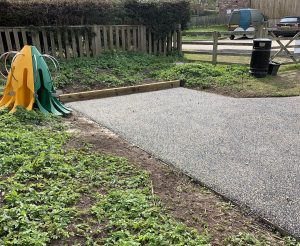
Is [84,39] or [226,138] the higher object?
[84,39]

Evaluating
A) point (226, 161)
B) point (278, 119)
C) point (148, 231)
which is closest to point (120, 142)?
point (226, 161)

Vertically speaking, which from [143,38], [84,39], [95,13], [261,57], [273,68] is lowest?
[273,68]

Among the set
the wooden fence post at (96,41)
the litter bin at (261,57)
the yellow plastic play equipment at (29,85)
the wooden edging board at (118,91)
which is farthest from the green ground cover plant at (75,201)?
the wooden fence post at (96,41)

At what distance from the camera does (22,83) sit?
611 centimetres

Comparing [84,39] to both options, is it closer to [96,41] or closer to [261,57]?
[96,41]

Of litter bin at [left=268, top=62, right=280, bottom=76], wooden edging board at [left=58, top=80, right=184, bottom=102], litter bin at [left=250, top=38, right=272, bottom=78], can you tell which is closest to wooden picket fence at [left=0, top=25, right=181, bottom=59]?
wooden edging board at [left=58, top=80, right=184, bottom=102]

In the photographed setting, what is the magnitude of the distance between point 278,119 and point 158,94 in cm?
325

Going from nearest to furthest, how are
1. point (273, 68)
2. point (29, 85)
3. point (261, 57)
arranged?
point (29, 85) < point (261, 57) < point (273, 68)

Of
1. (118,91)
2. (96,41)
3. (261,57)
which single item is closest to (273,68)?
(261,57)

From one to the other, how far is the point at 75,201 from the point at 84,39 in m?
8.36

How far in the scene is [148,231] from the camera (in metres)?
2.71

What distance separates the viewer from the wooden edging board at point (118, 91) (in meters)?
7.67

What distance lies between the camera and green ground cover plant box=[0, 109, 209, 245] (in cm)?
264

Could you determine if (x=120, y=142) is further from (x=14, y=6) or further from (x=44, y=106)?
(x=14, y=6)
